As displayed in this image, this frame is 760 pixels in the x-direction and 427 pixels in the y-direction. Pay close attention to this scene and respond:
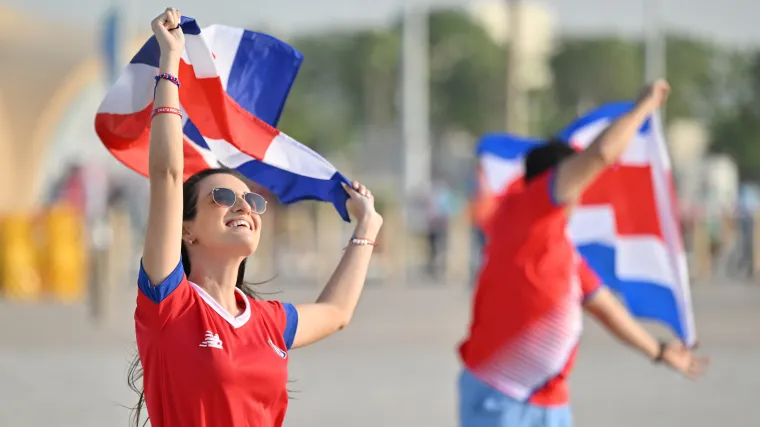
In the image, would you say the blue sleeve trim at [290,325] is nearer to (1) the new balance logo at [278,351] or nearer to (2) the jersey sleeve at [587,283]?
(1) the new balance logo at [278,351]

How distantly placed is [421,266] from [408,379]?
17.3m

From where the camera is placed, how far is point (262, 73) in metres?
4.04

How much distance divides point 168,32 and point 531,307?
222 cm

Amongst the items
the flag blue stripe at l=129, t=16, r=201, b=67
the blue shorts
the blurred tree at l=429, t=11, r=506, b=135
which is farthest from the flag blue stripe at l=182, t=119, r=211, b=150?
the blurred tree at l=429, t=11, r=506, b=135

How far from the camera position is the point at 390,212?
25281mm

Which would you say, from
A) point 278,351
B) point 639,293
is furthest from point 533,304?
point 278,351

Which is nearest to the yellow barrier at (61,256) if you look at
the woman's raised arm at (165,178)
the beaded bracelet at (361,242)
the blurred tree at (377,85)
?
the beaded bracelet at (361,242)

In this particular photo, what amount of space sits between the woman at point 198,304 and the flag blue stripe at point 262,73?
2.04ft

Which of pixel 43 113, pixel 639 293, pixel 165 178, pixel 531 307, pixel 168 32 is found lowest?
pixel 43 113

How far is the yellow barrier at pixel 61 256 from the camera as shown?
19188mm

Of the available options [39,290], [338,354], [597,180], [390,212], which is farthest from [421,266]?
[597,180]

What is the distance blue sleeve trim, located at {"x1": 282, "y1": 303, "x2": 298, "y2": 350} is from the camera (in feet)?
11.3

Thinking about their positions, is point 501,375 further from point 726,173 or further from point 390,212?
point 726,173

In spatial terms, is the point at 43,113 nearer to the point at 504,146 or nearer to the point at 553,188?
the point at 504,146
